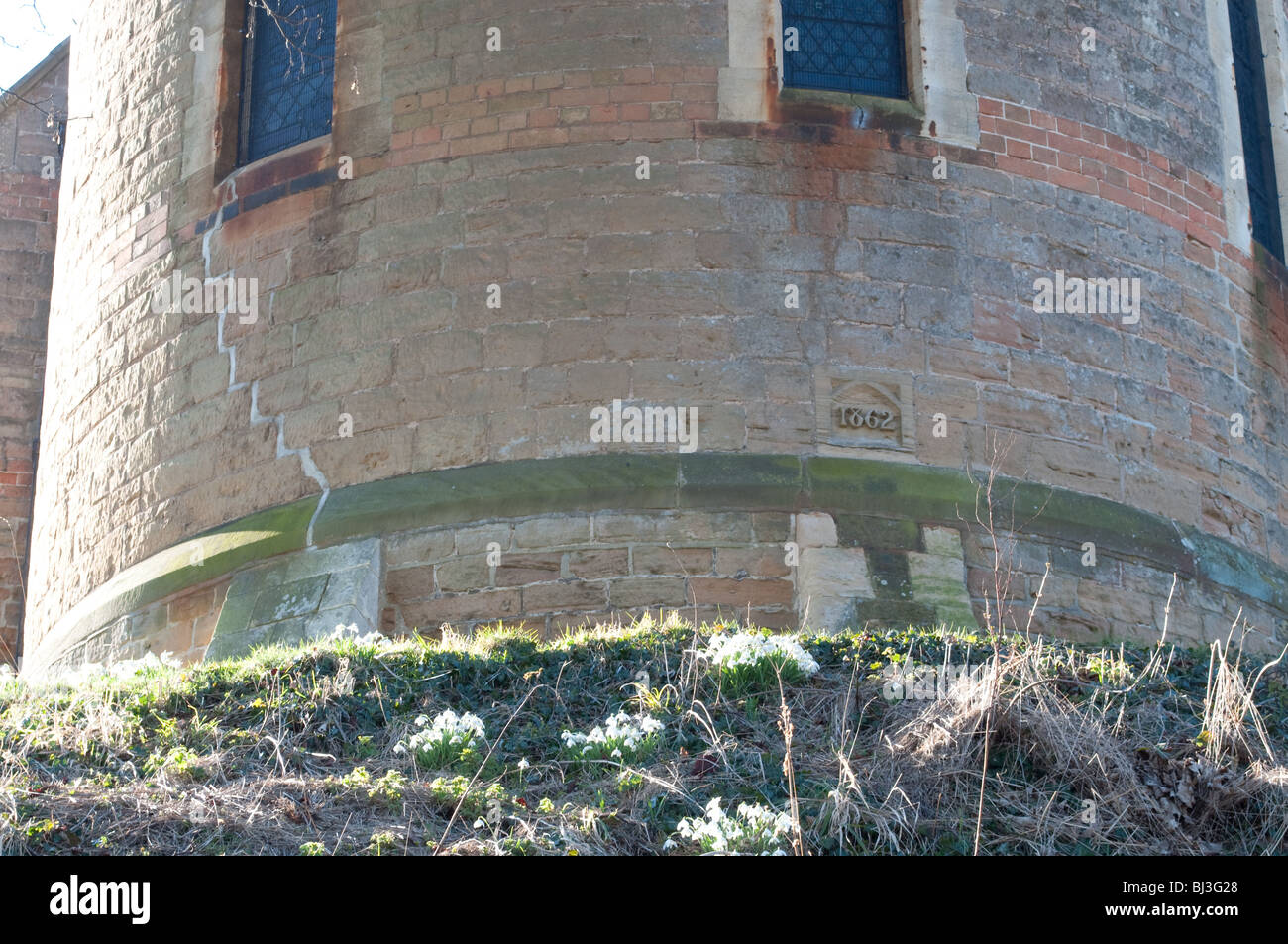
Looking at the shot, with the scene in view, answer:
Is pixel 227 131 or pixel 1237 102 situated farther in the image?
pixel 1237 102

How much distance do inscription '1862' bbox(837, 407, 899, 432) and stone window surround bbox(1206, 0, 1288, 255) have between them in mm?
2734

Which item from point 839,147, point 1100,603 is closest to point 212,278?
point 839,147

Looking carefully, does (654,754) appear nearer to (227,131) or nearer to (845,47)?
(845,47)

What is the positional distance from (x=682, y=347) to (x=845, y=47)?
2.16 meters

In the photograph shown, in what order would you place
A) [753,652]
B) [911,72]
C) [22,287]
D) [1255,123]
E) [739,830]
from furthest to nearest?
[22,287], [1255,123], [911,72], [753,652], [739,830]

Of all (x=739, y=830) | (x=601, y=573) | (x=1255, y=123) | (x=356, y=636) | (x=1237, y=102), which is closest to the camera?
(x=739, y=830)

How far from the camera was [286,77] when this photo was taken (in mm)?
10555

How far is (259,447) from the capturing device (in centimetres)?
962

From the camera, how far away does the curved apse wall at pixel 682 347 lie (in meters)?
8.88

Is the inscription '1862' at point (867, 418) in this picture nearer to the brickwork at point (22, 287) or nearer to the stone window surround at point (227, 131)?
the stone window surround at point (227, 131)

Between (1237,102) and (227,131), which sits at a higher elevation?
(1237,102)

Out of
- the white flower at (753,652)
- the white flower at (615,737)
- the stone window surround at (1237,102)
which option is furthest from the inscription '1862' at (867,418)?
the white flower at (615,737)

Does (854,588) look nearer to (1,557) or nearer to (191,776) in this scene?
(191,776)

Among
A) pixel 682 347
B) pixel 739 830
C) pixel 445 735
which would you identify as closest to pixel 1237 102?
pixel 682 347
